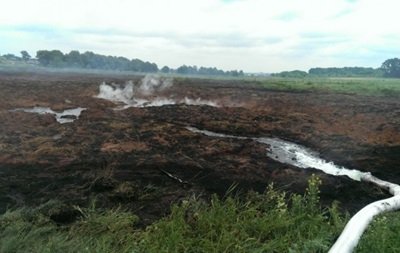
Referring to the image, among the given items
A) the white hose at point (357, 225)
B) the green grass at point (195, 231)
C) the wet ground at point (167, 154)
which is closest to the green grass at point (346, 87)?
the wet ground at point (167, 154)

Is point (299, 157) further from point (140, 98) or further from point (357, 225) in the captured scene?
point (140, 98)

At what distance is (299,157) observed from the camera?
1174 centimetres

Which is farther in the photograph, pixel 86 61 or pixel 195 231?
pixel 86 61

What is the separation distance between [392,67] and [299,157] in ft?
218

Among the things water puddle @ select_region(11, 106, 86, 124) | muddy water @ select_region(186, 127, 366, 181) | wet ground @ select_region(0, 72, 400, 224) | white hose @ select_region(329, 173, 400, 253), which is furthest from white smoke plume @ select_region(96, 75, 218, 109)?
white hose @ select_region(329, 173, 400, 253)

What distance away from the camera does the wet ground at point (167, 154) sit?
7.59 meters

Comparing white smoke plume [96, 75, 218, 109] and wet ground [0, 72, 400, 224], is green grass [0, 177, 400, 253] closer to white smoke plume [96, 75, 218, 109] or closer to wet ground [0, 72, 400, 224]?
wet ground [0, 72, 400, 224]

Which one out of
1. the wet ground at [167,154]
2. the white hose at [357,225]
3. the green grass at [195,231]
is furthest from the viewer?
the wet ground at [167,154]

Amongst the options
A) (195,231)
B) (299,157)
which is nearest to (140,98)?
(299,157)

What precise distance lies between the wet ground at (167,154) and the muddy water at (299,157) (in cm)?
36

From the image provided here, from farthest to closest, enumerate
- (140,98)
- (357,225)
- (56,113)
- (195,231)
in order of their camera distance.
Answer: (140,98), (56,113), (195,231), (357,225)

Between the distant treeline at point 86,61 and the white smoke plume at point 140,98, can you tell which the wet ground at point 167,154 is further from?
the distant treeline at point 86,61

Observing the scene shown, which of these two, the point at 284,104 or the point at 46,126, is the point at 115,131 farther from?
the point at 284,104

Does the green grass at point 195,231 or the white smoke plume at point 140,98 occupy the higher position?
the green grass at point 195,231
